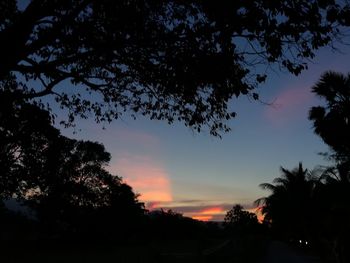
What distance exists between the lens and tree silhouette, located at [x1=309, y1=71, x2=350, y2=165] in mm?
23188

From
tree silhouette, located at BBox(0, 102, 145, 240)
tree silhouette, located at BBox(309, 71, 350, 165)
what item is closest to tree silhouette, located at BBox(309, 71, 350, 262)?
tree silhouette, located at BBox(309, 71, 350, 165)

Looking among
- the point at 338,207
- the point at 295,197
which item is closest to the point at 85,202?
the point at 295,197

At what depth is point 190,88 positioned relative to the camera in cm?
998

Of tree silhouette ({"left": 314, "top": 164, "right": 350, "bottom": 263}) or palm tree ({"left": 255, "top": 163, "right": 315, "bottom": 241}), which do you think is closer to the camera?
tree silhouette ({"left": 314, "top": 164, "right": 350, "bottom": 263})

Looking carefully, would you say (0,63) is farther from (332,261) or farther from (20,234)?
(20,234)

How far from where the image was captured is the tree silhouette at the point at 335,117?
23.2m

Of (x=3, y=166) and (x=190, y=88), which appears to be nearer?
(x=190, y=88)

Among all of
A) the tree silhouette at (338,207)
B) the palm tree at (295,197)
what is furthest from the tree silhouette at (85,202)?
the tree silhouette at (338,207)

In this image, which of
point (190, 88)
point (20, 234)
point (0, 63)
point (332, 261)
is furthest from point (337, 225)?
point (20, 234)

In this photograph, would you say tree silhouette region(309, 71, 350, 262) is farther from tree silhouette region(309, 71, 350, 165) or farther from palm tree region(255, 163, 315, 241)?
palm tree region(255, 163, 315, 241)

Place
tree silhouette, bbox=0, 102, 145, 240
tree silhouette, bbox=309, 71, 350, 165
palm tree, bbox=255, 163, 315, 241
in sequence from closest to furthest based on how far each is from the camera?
1. tree silhouette, bbox=309, 71, 350, 165
2. palm tree, bbox=255, 163, 315, 241
3. tree silhouette, bbox=0, 102, 145, 240

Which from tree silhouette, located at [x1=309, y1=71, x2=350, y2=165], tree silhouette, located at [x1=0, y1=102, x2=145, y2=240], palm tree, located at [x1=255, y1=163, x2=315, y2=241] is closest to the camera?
tree silhouette, located at [x1=309, y1=71, x2=350, y2=165]

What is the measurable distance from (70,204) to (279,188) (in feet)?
66.9

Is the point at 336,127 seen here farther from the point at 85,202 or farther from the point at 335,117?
the point at 85,202
